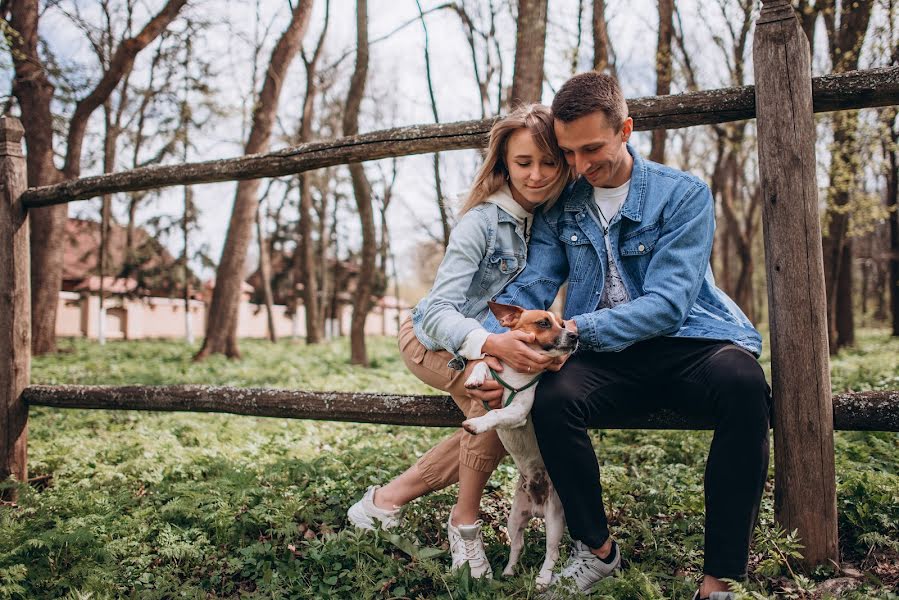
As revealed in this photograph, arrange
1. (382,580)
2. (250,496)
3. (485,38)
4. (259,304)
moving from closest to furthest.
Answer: (382,580) < (250,496) < (485,38) < (259,304)

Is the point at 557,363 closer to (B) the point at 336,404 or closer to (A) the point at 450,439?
(A) the point at 450,439

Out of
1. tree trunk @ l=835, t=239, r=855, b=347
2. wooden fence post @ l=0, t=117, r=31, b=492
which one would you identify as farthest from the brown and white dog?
tree trunk @ l=835, t=239, r=855, b=347

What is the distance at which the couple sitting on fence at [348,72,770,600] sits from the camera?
2.54m

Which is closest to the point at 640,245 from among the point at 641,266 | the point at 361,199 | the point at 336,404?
the point at 641,266

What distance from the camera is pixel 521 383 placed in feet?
8.87

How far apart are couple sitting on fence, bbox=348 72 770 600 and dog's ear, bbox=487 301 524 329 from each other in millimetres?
62

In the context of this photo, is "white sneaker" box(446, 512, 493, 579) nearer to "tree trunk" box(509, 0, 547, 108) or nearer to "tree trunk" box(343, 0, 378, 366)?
"tree trunk" box(509, 0, 547, 108)

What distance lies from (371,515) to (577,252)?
171 centimetres

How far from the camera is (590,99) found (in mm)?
2826

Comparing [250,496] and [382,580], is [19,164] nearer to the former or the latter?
[250,496]

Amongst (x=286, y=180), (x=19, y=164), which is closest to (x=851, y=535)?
(x=19, y=164)

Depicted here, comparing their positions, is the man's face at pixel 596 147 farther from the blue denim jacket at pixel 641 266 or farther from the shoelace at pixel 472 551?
the shoelace at pixel 472 551

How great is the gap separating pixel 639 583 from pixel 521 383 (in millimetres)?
924

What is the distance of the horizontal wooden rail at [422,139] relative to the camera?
9.07 feet
